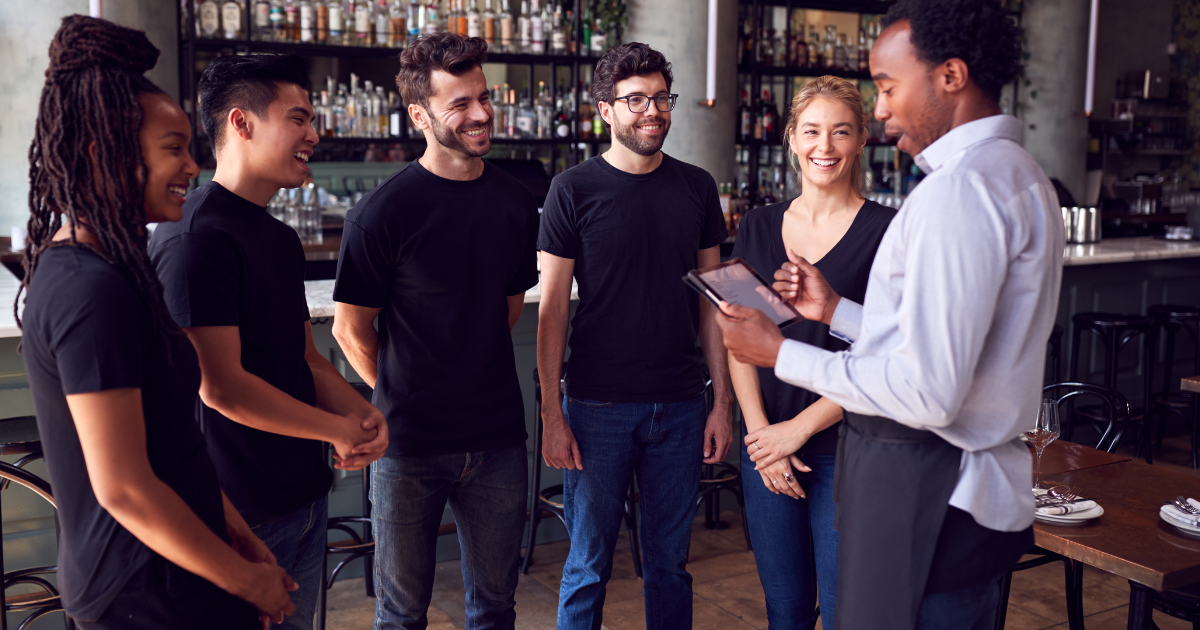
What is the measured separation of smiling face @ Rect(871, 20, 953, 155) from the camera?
1318 millimetres

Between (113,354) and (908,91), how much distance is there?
1107 mm

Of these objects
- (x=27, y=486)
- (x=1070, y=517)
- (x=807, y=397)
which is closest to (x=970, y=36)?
(x=807, y=397)

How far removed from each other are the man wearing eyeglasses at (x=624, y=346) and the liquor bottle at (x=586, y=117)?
412cm

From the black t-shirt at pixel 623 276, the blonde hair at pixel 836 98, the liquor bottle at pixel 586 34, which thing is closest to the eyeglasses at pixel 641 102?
the black t-shirt at pixel 623 276

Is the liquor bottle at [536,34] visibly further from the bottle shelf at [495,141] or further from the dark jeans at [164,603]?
the dark jeans at [164,603]

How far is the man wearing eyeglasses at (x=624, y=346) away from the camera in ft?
7.31

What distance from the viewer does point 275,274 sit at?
1.65 m

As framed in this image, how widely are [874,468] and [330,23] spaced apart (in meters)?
5.10

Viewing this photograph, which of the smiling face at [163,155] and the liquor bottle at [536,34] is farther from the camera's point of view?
the liquor bottle at [536,34]

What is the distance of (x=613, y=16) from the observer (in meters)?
5.97

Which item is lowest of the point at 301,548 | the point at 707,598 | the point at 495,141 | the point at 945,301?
the point at 707,598

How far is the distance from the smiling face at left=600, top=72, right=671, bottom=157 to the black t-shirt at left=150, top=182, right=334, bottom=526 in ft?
2.80

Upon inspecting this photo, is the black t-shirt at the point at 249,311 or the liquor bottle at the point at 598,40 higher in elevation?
the liquor bottle at the point at 598,40

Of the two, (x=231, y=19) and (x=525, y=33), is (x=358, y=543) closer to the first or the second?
(x=231, y=19)
